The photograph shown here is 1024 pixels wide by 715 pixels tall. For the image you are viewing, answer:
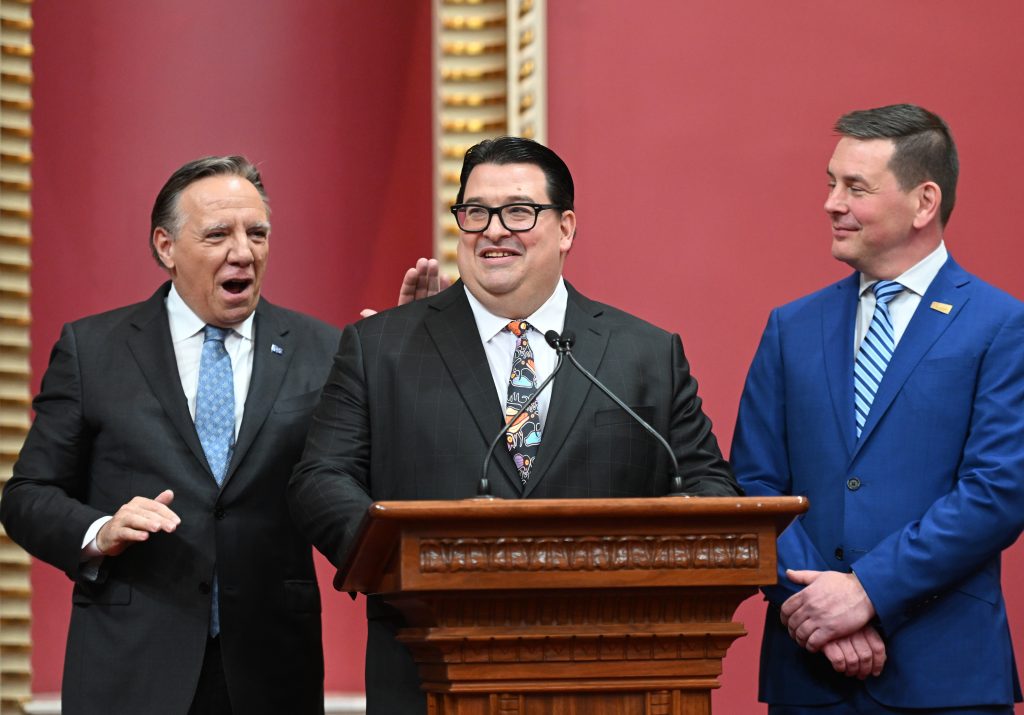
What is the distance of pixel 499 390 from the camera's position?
9.25 feet

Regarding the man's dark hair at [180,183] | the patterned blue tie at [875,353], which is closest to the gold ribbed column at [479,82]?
the man's dark hair at [180,183]

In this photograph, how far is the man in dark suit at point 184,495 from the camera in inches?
119

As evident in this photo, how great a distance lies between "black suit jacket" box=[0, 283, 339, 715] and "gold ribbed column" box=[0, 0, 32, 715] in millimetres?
965

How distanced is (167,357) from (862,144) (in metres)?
1.44

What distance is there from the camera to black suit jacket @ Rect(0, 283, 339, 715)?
302cm

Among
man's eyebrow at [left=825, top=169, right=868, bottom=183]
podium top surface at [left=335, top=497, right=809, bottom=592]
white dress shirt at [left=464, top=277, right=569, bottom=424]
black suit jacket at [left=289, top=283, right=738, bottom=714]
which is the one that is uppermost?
man's eyebrow at [left=825, top=169, right=868, bottom=183]

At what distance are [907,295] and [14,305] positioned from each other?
2315 millimetres

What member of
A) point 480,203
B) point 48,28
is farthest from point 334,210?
point 480,203

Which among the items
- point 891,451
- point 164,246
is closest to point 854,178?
point 891,451

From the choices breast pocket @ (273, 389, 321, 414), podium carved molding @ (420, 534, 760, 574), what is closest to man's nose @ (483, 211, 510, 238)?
breast pocket @ (273, 389, 321, 414)

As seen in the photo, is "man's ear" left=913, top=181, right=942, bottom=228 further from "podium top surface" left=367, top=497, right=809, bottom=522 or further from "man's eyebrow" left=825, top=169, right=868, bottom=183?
"podium top surface" left=367, top=497, right=809, bottom=522

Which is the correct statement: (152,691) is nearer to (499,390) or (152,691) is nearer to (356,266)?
(499,390)

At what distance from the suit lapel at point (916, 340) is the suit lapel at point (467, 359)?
0.72 m

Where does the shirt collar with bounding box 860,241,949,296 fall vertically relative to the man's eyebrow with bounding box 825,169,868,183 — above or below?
below
